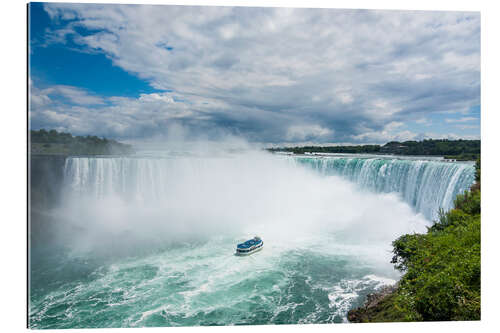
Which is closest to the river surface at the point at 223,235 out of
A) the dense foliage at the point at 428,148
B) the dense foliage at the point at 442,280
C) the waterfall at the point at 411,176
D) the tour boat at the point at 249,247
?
the waterfall at the point at 411,176

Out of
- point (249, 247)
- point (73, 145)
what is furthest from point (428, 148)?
point (73, 145)

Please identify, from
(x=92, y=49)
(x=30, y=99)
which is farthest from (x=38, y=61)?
(x=92, y=49)

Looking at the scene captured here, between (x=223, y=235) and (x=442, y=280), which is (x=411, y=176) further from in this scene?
(x=442, y=280)

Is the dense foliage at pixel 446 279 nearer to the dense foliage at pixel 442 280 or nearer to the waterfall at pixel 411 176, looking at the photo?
the dense foliage at pixel 442 280

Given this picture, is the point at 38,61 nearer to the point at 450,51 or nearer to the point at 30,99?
the point at 30,99

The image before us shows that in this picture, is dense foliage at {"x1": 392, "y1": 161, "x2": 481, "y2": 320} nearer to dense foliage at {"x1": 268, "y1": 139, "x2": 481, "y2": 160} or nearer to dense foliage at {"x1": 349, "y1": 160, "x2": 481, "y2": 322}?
dense foliage at {"x1": 349, "y1": 160, "x2": 481, "y2": 322}

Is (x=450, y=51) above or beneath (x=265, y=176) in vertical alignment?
above
